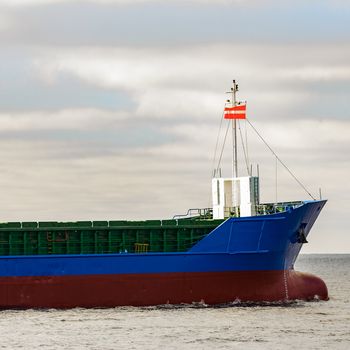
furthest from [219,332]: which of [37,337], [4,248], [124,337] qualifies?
[4,248]

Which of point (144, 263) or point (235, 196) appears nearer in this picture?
point (144, 263)

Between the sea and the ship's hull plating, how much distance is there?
17.2 inches

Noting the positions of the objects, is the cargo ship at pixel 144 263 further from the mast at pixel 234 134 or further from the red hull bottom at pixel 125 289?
the mast at pixel 234 134

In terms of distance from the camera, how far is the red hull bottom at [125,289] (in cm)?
3872

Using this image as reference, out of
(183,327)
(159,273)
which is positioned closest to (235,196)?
(159,273)

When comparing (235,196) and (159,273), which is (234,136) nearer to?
(235,196)

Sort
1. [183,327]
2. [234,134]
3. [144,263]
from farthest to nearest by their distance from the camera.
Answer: [234,134] < [144,263] < [183,327]

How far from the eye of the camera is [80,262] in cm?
3869

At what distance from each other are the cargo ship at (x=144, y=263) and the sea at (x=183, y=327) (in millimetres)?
479

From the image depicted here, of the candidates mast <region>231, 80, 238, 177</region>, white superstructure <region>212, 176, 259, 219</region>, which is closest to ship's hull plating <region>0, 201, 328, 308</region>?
white superstructure <region>212, 176, 259, 219</region>

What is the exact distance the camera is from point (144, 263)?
38.8 meters

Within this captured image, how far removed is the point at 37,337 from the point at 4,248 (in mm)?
8533

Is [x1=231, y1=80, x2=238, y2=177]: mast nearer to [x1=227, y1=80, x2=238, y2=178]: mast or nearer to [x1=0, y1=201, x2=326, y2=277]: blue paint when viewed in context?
→ [x1=227, y1=80, x2=238, y2=178]: mast

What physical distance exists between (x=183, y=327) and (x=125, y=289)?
16.6 ft
